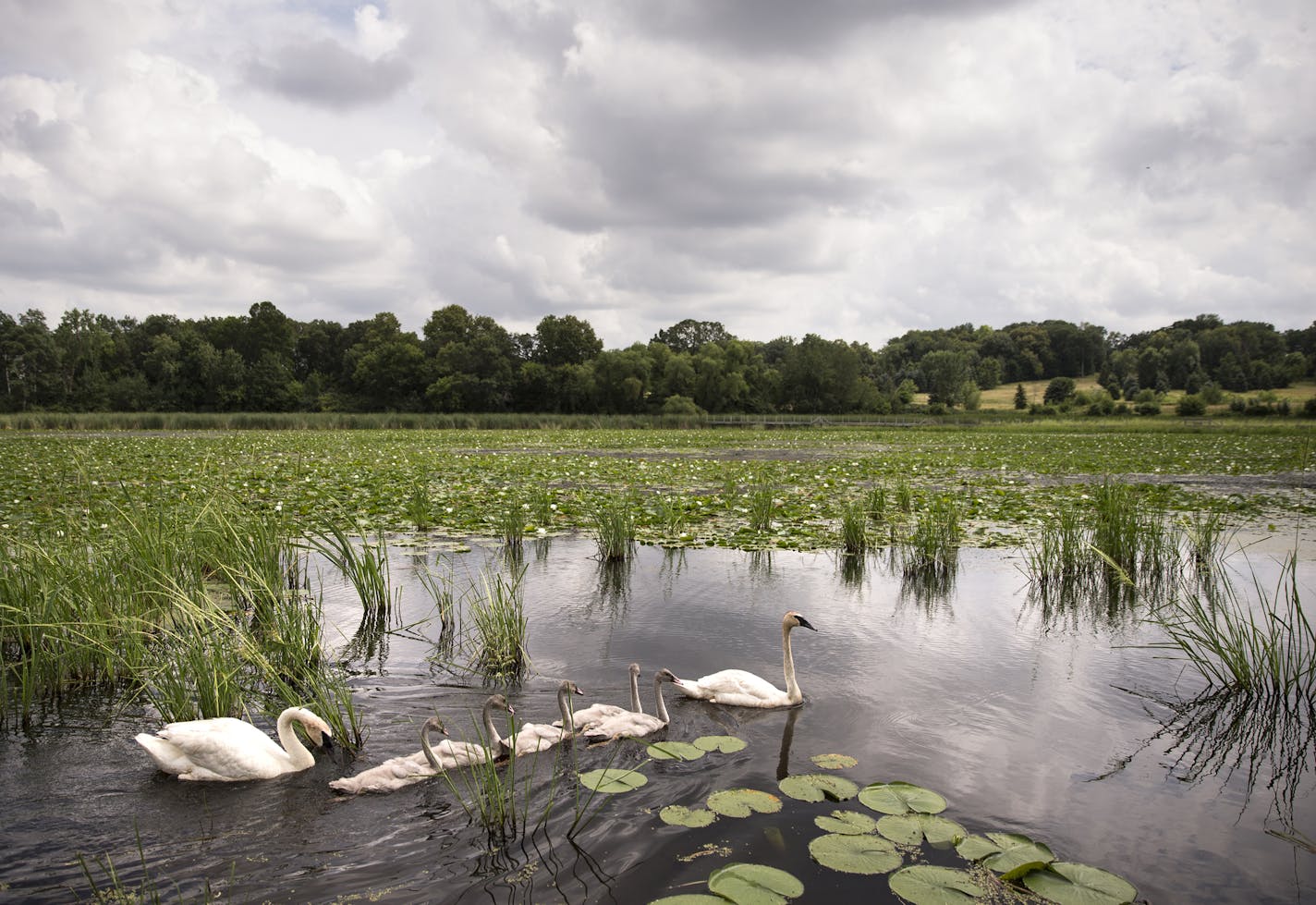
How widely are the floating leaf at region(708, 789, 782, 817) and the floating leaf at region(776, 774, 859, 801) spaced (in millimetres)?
126

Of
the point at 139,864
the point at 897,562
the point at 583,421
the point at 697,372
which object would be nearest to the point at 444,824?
the point at 139,864

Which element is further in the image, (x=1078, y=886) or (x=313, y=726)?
(x=313, y=726)

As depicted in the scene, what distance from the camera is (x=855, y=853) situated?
352 centimetres

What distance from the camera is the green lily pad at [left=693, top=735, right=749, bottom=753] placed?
4745 mm

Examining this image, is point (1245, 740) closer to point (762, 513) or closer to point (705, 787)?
point (705, 787)

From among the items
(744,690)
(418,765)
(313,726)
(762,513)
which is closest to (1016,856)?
(744,690)

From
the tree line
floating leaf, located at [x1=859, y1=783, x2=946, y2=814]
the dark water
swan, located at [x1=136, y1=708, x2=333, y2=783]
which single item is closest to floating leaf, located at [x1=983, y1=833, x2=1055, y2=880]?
the dark water

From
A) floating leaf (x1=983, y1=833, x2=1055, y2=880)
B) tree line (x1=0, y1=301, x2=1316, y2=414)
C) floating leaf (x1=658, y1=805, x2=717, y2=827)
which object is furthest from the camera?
tree line (x1=0, y1=301, x2=1316, y2=414)

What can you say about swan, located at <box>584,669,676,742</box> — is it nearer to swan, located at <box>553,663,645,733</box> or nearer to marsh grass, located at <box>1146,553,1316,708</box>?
swan, located at <box>553,663,645,733</box>

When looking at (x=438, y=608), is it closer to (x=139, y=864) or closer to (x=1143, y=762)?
(x=139, y=864)

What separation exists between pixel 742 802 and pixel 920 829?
894 millimetres

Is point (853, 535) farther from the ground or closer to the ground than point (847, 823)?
farther from the ground

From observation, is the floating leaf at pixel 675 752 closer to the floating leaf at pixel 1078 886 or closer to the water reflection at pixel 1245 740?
the floating leaf at pixel 1078 886

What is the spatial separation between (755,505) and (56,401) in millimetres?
76413
